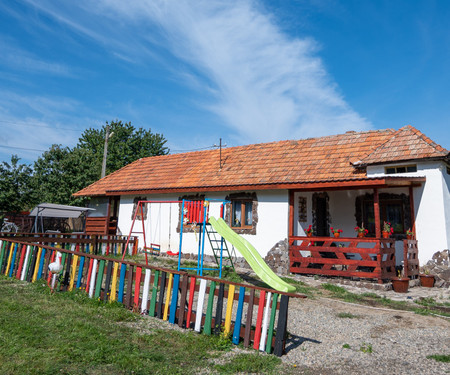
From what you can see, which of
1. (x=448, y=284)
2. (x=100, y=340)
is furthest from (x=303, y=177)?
(x=100, y=340)

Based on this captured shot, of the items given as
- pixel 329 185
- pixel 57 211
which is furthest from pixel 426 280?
pixel 57 211

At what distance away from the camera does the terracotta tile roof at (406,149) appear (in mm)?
10824

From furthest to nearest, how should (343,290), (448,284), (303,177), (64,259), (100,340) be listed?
(303,177) < (448,284) < (343,290) < (64,259) < (100,340)

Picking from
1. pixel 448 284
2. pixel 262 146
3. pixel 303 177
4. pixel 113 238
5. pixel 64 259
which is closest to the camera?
pixel 64 259

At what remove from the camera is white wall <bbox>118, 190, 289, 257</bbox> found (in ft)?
41.2

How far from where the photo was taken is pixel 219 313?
4840 mm


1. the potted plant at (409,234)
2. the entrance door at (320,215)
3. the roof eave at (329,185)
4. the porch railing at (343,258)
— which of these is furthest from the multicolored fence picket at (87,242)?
the potted plant at (409,234)

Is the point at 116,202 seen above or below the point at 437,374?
above

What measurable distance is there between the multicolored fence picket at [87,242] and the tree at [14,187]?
15313mm

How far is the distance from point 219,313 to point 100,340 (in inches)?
60.7

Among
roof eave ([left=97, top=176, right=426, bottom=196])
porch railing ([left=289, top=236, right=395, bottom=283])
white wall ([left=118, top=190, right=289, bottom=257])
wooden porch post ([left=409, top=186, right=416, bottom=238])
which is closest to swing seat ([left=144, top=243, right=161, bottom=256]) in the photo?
white wall ([left=118, top=190, right=289, bottom=257])

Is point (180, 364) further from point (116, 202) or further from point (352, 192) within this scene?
point (116, 202)

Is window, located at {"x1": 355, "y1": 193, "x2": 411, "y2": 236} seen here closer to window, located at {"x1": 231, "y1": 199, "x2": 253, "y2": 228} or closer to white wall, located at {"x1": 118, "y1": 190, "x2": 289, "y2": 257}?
white wall, located at {"x1": 118, "y1": 190, "x2": 289, "y2": 257}

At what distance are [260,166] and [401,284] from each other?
6.88m
